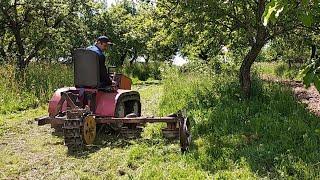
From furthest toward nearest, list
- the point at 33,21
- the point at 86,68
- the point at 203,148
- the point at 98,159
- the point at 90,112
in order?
the point at 33,21
the point at 86,68
the point at 90,112
the point at 203,148
the point at 98,159

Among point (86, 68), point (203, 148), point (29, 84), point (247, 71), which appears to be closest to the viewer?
point (203, 148)

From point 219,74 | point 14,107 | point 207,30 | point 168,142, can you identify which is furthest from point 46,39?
point 168,142

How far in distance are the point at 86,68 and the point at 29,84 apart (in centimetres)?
619

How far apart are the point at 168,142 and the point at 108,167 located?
1.47 metres

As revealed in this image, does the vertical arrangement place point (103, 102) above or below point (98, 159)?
above

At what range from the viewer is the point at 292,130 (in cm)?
714

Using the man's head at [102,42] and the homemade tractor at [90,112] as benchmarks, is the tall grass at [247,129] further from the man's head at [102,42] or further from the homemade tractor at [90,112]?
the man's head at [102,42]

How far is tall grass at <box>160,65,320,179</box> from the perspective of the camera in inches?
216

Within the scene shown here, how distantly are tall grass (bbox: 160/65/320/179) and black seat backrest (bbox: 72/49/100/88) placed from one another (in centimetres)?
192

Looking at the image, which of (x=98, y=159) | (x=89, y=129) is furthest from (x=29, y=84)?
(x=98, y=159)

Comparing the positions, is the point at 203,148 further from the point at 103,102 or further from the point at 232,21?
the point at 232,21

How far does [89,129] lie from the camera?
6.69 metres

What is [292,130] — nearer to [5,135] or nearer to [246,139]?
[246,139]

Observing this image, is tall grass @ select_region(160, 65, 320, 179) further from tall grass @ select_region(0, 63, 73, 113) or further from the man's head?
tall grass @ select_region(0, 63, 73, 113)
